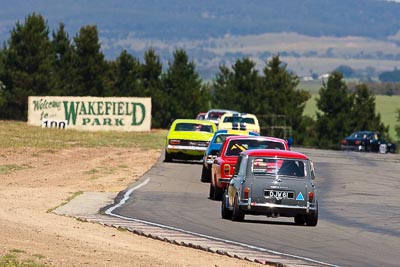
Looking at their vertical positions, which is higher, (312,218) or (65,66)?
(65,66)

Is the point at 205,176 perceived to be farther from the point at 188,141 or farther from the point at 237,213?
the point at 237,213

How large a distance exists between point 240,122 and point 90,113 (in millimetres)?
17620

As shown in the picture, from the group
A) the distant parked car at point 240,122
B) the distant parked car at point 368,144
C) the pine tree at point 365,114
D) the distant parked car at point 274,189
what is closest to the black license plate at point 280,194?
the distant parked car at point 274,189

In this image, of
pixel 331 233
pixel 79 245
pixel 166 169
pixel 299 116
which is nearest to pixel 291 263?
pixel 79 245

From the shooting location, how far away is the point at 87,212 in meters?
23.7

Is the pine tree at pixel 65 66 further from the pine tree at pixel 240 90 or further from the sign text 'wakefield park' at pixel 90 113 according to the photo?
the sign text 'wakefield park' at pixel 90 113

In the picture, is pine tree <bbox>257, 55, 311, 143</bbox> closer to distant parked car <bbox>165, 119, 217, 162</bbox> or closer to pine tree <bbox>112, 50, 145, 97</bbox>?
pine tree <bbox>112, 50, 145, 97</bbox>

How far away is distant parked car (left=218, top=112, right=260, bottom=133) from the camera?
5125 centimetres

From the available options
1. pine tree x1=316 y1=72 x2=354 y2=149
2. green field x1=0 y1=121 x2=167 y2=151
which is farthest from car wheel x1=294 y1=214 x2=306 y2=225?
pine tree x1=316 y1=72 x2=354 y2=149

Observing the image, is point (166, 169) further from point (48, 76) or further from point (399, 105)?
point (399, 105)

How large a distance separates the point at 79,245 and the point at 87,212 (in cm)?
683

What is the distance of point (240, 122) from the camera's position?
53.0 m

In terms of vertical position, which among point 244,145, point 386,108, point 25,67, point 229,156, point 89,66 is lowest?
point 386,108

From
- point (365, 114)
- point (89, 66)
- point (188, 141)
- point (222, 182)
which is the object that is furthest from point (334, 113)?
point (222, 182)
